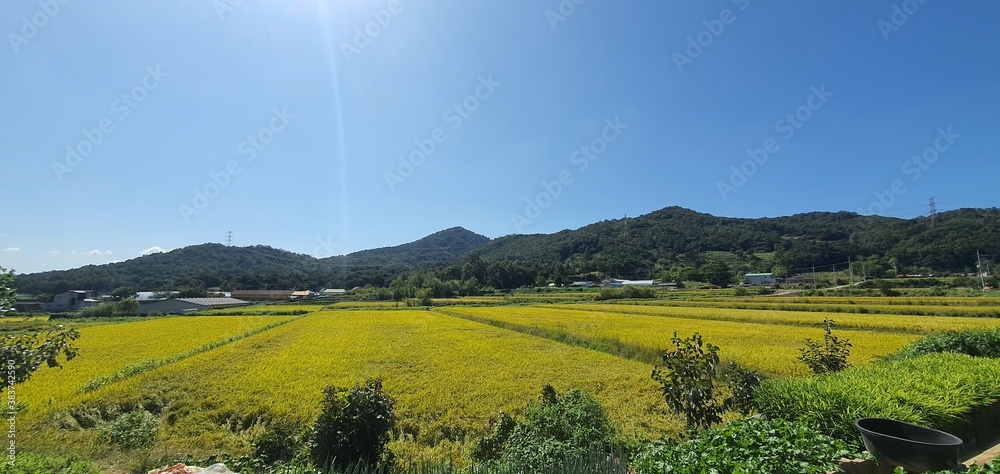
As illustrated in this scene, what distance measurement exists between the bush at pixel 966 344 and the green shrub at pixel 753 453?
8669mm

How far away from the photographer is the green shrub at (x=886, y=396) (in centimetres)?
486

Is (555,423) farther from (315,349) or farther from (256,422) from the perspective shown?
(315,349)

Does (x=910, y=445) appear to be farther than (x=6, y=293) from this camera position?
No

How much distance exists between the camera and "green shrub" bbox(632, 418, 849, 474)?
3.66 meters

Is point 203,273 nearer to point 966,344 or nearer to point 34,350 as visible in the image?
point 34,350

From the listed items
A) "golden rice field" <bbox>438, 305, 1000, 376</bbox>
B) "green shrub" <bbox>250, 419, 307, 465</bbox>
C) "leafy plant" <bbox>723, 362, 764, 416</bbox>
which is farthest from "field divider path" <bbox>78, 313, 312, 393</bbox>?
"golden rice field" <bbox>438, 305, 1000, 376</bbox>

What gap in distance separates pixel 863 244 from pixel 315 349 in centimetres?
11312

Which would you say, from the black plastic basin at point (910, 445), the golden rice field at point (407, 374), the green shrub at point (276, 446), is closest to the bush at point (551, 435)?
the golden rice field at point (407, 374)

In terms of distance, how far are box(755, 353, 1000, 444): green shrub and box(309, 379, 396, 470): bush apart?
6268 mm

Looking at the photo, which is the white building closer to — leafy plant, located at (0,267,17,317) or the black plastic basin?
leafy plant, located at (0,267,17,317)

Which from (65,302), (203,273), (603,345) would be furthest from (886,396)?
(203,273)

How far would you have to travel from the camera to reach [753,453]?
3.93 metres

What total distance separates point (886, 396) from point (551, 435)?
15.2 feet

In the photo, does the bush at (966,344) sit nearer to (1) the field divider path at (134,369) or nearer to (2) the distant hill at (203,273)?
(1) the field divider path at (134,369)
